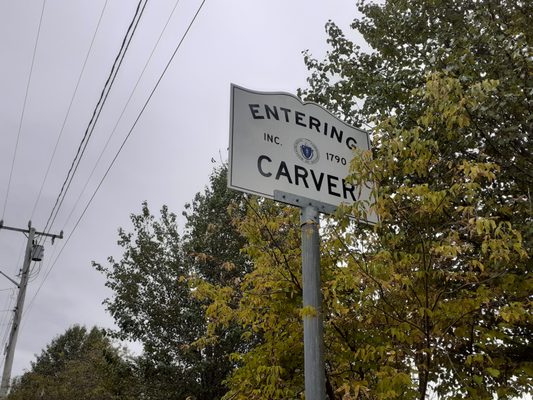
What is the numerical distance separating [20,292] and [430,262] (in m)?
19.1

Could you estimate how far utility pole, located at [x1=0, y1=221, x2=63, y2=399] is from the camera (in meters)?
16.4

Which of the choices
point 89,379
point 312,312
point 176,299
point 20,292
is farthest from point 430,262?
point 89,379

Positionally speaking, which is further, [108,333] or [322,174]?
[108,333]

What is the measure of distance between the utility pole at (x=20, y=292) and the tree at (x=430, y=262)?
15037mm

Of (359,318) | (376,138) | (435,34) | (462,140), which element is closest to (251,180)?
(376,138)

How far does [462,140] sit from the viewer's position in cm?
620

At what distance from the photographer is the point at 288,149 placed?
3369 millimetres

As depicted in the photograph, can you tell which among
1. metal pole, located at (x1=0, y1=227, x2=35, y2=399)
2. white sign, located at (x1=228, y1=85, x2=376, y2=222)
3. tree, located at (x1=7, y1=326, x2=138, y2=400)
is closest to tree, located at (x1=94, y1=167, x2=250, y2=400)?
tree, located at (x1=7, y1=326, x2=138, y2=400)

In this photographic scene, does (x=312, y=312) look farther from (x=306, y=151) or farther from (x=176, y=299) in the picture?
(x=176, y=299)

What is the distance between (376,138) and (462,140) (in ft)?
9.45

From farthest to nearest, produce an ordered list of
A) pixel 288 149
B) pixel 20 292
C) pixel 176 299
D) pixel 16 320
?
pixel 20 292
pixel 16 320
pixel 176 299
pixel 288 149

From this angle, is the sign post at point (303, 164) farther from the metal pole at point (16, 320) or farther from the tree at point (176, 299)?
the metal pole at point (16, 320)

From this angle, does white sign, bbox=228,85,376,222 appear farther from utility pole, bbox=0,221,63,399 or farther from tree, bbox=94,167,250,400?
utility pole, bbox=0,221,63,399

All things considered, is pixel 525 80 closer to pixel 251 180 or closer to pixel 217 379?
pixel 251 180
